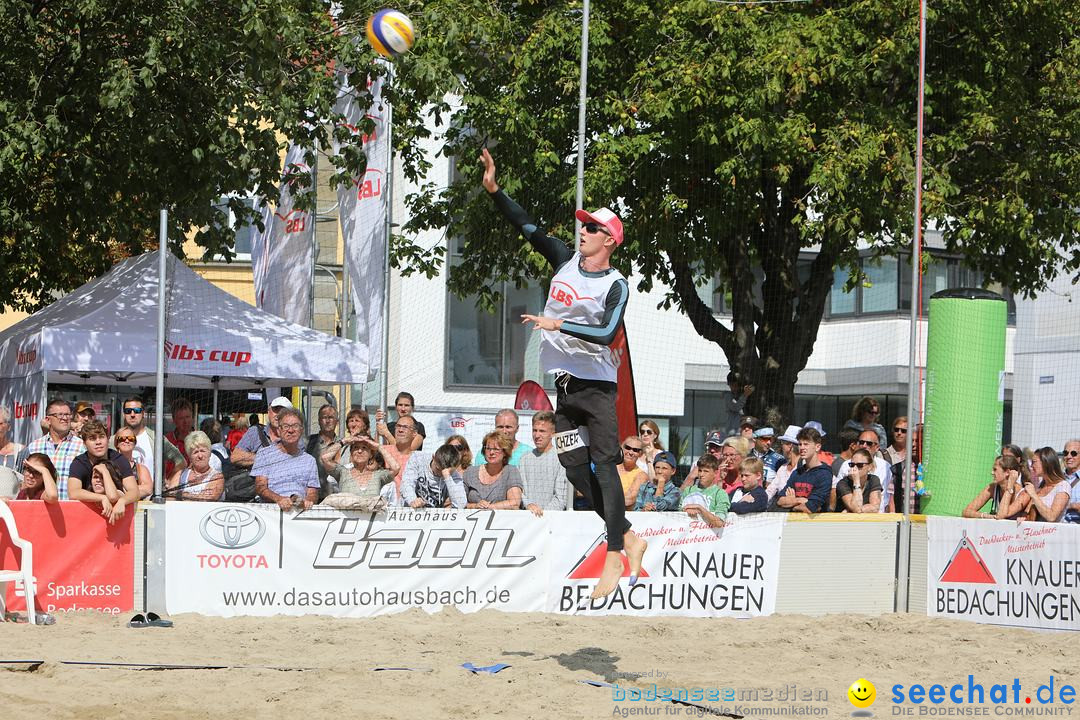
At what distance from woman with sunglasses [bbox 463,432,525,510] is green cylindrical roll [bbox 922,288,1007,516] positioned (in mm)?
3460

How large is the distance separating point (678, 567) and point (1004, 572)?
249 centimetres

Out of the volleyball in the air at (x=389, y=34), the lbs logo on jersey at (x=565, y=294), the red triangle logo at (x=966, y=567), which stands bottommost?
the red triangle logo at (x=966, y=567)

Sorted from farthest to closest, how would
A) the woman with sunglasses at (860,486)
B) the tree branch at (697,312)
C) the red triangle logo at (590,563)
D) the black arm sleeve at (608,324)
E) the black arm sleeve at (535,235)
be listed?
the tree branch at (697,312)
the woman with sunglasses at (860,486)
the red triangle logo at (590,563)
the black arm sleeve at (535,235)
the black arm sleeve at (608,324)

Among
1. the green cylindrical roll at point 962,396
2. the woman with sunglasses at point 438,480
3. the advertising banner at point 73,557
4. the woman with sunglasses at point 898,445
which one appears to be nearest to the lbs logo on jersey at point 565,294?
the woman with sunglasses at point 438,480

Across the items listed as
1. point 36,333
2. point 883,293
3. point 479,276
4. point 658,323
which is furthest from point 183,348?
point 883,293

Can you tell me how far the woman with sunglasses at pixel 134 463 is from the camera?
9555mm

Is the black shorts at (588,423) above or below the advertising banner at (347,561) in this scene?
above

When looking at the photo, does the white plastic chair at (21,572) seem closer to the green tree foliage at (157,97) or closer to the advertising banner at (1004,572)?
the green tree foliage at (157,97)

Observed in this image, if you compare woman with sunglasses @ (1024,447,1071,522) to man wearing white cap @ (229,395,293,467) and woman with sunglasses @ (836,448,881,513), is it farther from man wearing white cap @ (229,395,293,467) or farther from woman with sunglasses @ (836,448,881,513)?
man wearing white cap @ (229,395,293,467)

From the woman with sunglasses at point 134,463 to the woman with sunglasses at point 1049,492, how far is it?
21.7 feet

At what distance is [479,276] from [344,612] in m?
5.93

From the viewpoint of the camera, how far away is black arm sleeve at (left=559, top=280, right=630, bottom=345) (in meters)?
6.31

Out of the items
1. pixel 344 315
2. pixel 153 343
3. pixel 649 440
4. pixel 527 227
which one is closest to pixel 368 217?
pixel 344 315

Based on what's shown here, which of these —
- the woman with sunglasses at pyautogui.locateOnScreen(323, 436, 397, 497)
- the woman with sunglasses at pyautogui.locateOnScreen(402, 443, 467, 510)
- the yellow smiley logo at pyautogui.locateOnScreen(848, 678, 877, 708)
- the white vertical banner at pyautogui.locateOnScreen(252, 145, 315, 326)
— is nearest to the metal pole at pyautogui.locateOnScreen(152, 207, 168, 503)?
the woman with sunglasses at pyautogui.locateOnScreen(323, 436, 397, 497)
